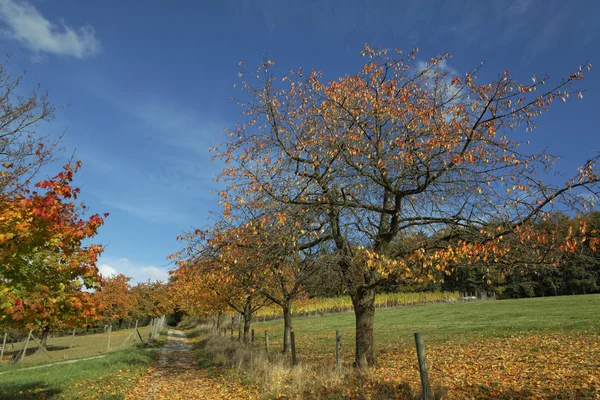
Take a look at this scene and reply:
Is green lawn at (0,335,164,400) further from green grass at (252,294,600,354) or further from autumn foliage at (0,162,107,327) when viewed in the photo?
green grass at (252,294,600,354)

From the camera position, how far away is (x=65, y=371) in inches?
596

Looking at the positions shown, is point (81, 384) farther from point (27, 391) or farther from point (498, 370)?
point (498, 370)

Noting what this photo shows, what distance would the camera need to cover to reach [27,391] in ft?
36.8

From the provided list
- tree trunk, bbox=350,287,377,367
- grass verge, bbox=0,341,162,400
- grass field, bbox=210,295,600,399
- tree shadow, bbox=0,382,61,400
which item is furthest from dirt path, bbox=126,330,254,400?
tree trunk, bbox=350,287,377,367

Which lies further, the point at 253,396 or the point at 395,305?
the point at 395,305

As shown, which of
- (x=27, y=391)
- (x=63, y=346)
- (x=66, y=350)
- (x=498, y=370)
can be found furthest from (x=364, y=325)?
(x=63, y=346)

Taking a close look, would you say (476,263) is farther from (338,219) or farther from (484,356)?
(484,356)

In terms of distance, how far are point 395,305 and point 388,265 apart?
73.6 metres

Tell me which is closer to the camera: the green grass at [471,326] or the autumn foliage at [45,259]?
the autumn foliage at [45,259]

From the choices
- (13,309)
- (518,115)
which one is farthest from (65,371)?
(518,115)

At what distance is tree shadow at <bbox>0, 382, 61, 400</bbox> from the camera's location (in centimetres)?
1062

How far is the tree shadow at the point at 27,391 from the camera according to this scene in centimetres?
1062

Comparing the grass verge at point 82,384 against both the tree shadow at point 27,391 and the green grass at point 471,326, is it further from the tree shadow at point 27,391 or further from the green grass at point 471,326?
the green grass at point 471,326

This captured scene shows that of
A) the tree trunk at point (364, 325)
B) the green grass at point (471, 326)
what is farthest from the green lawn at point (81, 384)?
the green grass at point (471, 326)
